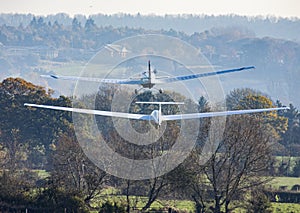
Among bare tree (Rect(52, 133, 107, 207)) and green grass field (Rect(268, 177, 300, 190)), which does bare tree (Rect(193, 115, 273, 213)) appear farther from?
green grass field (Rect(268, 177, 300, 190))

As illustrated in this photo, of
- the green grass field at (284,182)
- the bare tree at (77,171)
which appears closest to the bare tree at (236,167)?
the bare tree at (77,171)

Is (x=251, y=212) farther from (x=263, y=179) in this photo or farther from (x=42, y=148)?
(x=42, y=148)

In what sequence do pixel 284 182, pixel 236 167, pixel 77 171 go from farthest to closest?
1. pixel 284 182
2. pixel 77 171
3. pixel 236 167

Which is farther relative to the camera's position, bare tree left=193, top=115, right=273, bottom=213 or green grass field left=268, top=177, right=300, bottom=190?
green grass field left=268, top=177, right=300, bottom=190

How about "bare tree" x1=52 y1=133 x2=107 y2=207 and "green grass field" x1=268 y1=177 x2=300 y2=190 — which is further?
"green grass field" x1=268 y1=177 x2=300 y2=190

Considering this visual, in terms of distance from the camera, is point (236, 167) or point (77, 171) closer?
point (236, 167)

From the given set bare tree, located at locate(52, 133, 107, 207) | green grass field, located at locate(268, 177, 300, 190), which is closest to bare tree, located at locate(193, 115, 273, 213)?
bare tree, located at locate(52, 133, 107, 207)

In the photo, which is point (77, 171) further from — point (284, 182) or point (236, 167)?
point (284, 182)

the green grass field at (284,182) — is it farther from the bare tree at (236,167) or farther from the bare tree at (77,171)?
the bare tree at (77,171)

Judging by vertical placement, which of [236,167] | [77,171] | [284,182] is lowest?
[284,182]

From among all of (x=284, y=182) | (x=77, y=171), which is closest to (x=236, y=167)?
(x=77, y=171)

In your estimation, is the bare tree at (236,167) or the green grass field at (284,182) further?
the green grass field at (284,182)

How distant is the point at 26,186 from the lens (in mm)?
36406

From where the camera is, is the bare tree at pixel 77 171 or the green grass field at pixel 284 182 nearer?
the bare tree at pixel 77 171
